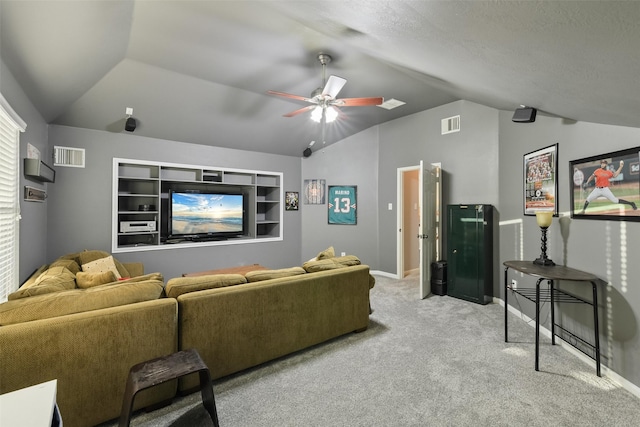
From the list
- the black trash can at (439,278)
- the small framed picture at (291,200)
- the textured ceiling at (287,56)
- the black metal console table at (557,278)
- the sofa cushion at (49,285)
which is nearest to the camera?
the textured ceiling at (287,56)

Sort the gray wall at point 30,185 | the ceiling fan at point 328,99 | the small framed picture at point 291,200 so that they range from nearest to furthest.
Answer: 1. the gray wall at point 30,185
2. the ceiling fan at point 328,99
3. the small framed picture at point 291,200

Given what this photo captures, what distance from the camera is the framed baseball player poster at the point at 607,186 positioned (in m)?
2.07

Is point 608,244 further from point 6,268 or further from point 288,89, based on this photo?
point 6,268

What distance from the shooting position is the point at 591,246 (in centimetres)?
245

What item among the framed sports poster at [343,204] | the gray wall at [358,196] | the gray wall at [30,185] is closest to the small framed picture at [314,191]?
the gray wall at [358,196]

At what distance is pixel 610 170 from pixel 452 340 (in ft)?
6.45

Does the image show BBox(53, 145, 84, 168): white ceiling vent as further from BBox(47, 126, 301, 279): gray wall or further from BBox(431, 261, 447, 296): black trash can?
BBox(431, 261, 447, 296): black trash can

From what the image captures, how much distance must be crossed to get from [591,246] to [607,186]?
1.72 ft

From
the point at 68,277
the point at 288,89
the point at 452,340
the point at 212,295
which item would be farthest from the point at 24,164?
the point at 452,340

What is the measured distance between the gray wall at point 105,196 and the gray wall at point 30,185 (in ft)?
0.59

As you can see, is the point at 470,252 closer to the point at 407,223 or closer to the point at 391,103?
the point at 407,223

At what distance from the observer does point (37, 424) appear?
790mm

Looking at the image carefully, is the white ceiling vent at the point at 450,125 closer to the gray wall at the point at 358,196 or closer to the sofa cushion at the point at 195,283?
the gray wall at the point at 358,196

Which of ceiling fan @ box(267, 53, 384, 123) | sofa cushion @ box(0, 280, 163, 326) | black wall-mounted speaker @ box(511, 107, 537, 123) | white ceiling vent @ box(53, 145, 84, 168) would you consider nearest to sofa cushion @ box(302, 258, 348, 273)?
sofa cushion @ box(0, 280, 163, 326)
